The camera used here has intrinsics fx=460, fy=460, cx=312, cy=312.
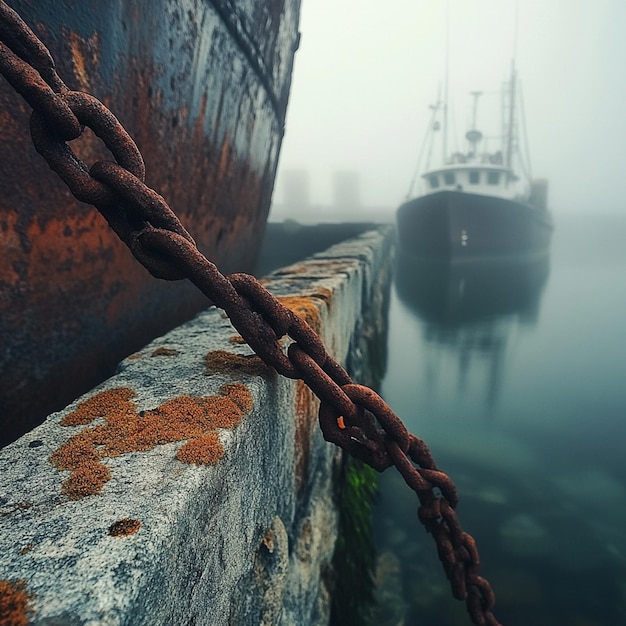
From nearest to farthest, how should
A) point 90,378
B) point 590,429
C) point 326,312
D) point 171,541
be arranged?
point 171,541
point 90,378
point 326,312
point 590,429

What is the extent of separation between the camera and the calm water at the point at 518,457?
275 cm

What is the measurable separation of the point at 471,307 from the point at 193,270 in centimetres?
1092

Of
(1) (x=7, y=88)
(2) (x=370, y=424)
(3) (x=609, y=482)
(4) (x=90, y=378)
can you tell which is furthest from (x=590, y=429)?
(1) (x=7, y=88)

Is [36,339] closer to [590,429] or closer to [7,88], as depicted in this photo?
[7,88]

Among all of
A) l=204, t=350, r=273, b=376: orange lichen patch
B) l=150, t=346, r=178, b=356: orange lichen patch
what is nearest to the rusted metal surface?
l=150, t=346, r=178, b=356: orange lichen patch

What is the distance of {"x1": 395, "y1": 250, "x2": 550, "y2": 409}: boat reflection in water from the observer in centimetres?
730

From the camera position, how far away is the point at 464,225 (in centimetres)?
1545

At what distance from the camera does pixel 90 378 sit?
4.22 feet

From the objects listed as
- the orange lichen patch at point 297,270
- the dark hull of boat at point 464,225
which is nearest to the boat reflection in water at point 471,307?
the dark hull of boat at point 464,225

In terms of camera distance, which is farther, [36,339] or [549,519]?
[549,519]

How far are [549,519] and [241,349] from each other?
3.22m

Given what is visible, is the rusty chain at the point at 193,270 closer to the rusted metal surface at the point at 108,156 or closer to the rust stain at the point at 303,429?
the rusted metal surface at the point at 108,156

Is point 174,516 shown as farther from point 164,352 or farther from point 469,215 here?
point 469,215

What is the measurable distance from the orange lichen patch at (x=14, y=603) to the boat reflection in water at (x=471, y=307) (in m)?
5.68
